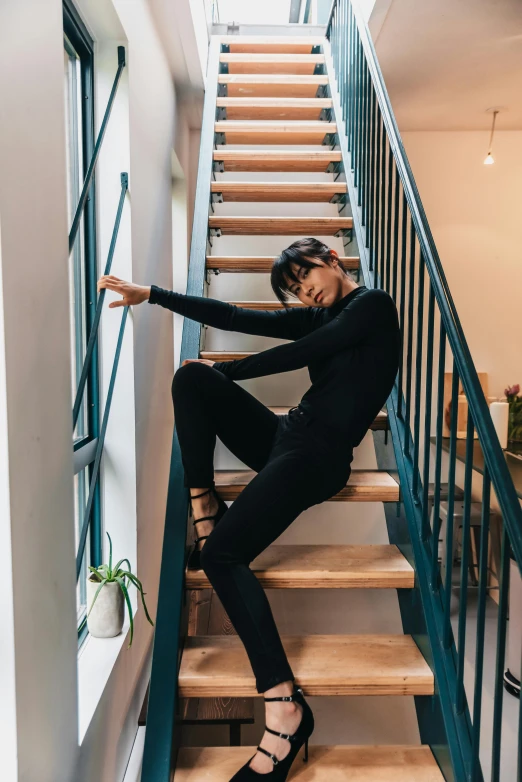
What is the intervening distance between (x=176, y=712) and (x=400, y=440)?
39.8 inches

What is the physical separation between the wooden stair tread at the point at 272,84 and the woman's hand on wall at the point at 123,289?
7.71ft

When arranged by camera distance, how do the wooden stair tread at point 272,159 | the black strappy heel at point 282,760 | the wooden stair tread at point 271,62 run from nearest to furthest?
1. the black strappy heel at point 282,760
2. the wooden stair tread at point 272,159
3. the wooden stair tread at point 271,62

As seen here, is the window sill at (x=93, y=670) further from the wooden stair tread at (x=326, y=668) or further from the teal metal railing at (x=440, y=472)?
the teal metal railing at (x=440, y=472)

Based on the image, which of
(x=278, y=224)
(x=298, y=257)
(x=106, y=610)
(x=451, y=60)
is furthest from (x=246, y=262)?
(x=451, y=60)

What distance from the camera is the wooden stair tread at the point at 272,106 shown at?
10.6 feet

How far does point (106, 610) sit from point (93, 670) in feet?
0.52

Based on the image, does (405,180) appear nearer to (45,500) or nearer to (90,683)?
(45,500)

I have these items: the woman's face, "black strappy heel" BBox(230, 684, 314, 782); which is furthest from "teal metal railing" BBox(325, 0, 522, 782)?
"black strappy heel" BBox(230, 684, 314, 782)

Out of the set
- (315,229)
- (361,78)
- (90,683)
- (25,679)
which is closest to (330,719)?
(90,683)

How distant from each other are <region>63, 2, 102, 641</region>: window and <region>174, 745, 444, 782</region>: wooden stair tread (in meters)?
0.56

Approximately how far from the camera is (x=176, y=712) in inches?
54.4

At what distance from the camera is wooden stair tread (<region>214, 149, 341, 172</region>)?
9.31 ft

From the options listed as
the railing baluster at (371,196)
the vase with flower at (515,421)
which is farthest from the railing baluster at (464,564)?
the vase with flower at (515,421)

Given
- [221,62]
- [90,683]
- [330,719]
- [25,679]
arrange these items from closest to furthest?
[25,679], [90,683], [330,719], [221,62]
